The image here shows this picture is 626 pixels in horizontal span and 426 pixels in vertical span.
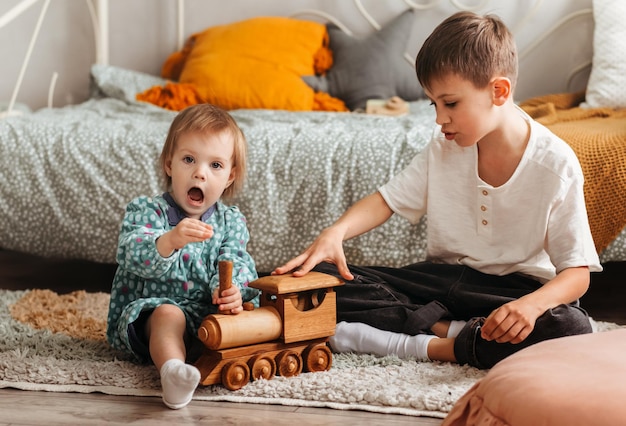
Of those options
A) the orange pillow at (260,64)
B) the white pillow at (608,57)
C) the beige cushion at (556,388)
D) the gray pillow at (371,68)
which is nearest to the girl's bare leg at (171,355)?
the beige cushion at (556,388)

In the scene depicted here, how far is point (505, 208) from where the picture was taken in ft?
4.43

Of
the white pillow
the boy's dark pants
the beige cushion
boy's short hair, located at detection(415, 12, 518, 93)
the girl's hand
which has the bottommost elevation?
the boy's dark pants

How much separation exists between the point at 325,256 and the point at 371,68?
1.40 meters

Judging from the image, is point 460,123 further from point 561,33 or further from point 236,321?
point 561,33

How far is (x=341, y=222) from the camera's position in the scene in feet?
4.50

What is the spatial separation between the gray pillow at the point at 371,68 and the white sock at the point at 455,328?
127 cm

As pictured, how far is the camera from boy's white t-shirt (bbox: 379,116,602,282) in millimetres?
1290

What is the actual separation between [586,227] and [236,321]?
0.56m

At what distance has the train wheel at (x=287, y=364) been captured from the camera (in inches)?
48.5

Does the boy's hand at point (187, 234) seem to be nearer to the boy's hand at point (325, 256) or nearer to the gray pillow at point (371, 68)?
the boy's hand at point (325, 256)

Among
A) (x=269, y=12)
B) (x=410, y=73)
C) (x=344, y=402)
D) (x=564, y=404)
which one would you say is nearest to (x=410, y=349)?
(x=344, y=402)

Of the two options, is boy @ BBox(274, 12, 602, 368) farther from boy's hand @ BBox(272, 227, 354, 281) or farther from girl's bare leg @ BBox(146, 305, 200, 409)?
girl's bare leg @ BBox(146, 305, 200, 409)

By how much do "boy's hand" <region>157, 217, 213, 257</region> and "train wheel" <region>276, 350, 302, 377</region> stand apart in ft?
0.69

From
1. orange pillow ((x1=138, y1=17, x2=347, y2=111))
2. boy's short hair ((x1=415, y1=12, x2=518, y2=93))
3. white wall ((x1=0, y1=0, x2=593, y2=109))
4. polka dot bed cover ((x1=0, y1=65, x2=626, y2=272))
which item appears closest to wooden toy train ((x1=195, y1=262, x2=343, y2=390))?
boy's short hair ((x1=415, y1=12, x2=518, y2=93))
